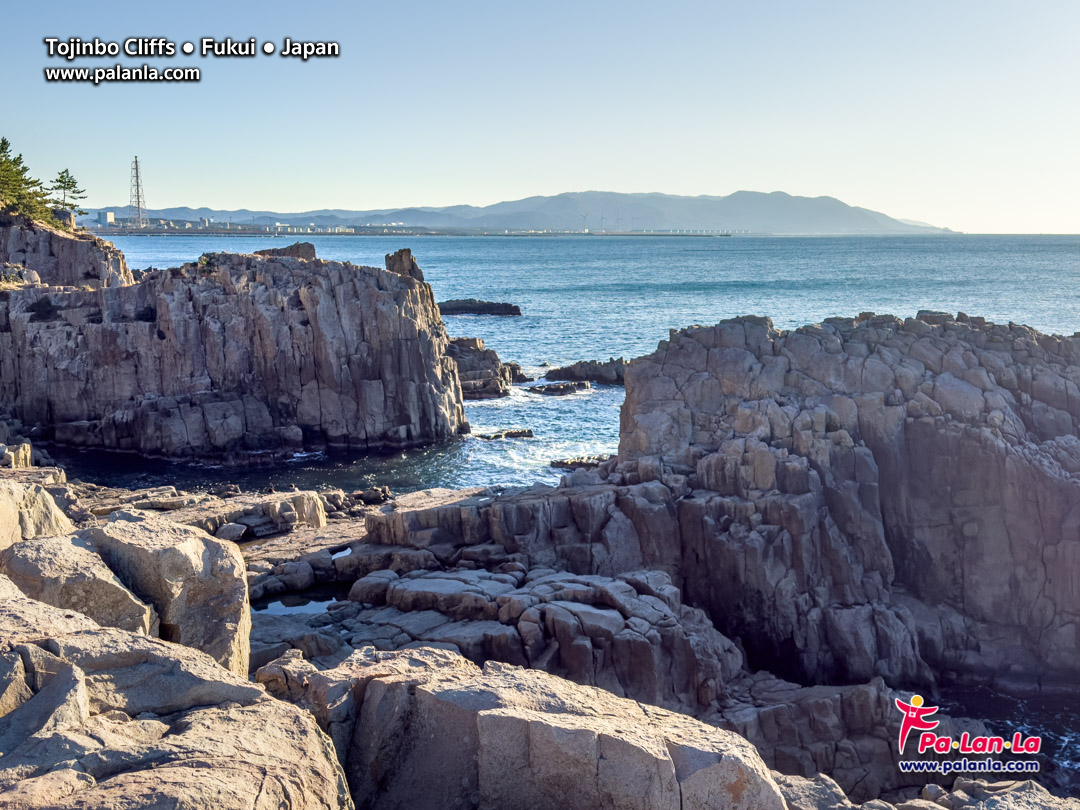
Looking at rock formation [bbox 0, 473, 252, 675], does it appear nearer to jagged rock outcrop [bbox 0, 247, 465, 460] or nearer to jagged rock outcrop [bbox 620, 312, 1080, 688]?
jagged rock outcrop [bbox 620, 312, 1080, 688]

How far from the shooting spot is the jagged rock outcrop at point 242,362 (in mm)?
50031

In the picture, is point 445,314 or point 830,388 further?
point 445,314

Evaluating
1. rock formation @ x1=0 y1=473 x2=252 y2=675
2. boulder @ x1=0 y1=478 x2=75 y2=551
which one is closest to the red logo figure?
rock formation @ x1=0 y1=473 x2=252 y2=675

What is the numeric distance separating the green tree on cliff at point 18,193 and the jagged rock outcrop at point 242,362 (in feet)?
72.2

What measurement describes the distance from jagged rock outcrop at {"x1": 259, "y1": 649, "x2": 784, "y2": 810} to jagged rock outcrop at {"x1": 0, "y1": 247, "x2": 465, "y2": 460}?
124 feet

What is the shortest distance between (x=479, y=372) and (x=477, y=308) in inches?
2109

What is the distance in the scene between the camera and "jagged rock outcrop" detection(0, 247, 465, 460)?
50.0 metres

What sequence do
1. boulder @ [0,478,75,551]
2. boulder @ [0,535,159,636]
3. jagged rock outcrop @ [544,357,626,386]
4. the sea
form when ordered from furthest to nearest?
1. jagged rock outcrop @ [544,357,626,386]
2. the sea
3. boulder @ [0,478,75,551]
4. boulder @ [0,535,159,636]

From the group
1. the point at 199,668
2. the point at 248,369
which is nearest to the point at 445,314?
the point at 248,369

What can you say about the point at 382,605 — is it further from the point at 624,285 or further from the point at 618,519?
the point at 624,285

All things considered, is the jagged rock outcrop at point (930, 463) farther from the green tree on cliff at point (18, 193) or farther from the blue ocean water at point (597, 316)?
the green tree on cliff at point (18, 193)

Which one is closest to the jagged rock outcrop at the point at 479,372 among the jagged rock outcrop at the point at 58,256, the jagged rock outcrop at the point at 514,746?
the jagged rock outcrop at the point at 58,256

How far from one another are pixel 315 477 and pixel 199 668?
34157mm

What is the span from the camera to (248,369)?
166ft
